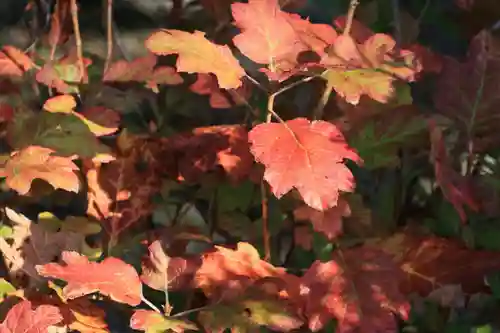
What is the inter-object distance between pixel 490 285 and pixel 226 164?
432 millimetres

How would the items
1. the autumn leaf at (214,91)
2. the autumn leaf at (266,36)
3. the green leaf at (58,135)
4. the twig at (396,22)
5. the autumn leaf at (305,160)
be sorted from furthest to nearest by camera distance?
the twig at (396,22) < the autumn leaf at (214,91) < the green leaf at (58,135) < the autumn leaf at (266,36) < the autumn leaf at (305,160)

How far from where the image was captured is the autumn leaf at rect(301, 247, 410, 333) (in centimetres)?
78

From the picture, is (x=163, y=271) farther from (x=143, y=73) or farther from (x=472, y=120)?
(x=472, y=120)

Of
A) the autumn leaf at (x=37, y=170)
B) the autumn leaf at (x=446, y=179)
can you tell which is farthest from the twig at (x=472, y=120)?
the autumn leaf at (x=37, y=170)

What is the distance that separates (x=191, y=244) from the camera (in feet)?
4.26

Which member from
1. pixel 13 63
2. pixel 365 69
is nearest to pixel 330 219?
pixel 365 69

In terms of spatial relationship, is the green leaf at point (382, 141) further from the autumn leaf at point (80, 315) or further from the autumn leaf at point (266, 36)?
the autumn leaf at point (80, 315)

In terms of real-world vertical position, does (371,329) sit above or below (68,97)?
below

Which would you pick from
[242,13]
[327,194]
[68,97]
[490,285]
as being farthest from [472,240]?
[68,97]

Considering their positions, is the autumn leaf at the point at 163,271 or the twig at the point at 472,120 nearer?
the autumn leaf at the point at 163,271

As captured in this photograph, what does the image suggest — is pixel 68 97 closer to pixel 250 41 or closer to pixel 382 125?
pixel 250 41

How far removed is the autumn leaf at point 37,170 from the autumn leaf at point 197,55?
0.22m

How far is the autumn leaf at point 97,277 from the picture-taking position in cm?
76

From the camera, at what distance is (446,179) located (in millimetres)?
842
